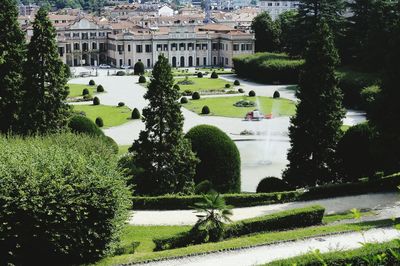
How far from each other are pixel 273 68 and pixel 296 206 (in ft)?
157

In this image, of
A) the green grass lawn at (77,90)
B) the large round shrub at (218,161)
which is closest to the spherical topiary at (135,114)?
the green grass lawn at (77,90)

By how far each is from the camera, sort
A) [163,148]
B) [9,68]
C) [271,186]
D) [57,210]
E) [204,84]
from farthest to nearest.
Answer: [204,84], [9,68], [271,186], [163,148], [57,210]

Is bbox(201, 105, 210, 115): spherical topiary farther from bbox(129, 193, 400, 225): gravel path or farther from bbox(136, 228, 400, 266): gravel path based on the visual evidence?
bbox(136, 228, 400, 266): gravel path

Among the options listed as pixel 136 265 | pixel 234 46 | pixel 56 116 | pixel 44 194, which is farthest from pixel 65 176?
pixel 234 46

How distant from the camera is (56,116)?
91.3 ft

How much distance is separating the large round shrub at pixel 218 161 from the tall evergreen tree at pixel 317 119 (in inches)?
99.5

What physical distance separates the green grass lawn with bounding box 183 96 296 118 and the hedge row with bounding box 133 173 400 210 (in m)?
24.3

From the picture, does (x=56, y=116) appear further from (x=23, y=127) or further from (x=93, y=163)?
(x=93, y=163)

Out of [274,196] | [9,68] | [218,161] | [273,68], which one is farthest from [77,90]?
[274,196]

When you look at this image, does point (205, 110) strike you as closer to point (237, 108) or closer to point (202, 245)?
point (237, 108)

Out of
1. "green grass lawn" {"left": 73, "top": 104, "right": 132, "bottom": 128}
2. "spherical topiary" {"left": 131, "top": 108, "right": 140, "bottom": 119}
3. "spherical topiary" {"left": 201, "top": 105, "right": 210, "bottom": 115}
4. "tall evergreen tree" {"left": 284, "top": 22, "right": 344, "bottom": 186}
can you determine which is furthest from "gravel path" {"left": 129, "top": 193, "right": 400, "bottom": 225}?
"spherical topiary" {"left": 201, "top": 105, "right": 210, "bottom": 115}

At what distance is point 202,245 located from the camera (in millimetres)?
16469

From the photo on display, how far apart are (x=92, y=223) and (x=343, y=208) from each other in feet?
32.3

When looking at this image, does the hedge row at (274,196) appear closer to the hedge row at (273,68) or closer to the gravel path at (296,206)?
the gravel path at (296,206)
